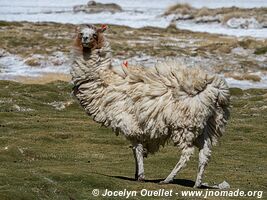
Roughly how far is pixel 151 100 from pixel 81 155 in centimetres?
1055

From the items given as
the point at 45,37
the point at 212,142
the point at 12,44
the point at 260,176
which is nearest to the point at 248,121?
the point at 260,176

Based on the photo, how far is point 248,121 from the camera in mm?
40031

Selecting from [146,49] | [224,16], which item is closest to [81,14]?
[224,16]

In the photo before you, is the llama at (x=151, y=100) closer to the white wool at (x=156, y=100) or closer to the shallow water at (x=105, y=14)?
the white wool at (x=156, y=100)

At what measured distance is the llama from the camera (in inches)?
701

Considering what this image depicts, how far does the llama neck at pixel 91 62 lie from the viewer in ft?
60.8

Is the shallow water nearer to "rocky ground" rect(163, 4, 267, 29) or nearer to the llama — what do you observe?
"rocky ground" rect(163, 4, 267, 29)

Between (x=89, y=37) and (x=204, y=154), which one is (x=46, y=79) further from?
(x=204, y=154)

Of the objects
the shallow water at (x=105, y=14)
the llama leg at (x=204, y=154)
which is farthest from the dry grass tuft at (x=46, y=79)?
the shallow water at (x=105, y=14)

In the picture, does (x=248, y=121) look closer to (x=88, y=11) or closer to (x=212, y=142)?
(x=212, y=142)

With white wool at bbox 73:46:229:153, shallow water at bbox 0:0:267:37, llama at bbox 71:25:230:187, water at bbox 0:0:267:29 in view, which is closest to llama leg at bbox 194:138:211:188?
llama at bbox 71:25:230:187

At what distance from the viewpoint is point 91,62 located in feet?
61.1

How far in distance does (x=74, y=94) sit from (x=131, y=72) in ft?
5.63

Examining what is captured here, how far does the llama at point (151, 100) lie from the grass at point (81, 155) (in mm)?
1168
